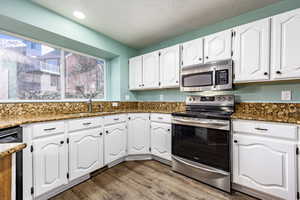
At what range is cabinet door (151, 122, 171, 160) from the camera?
2.34 metres

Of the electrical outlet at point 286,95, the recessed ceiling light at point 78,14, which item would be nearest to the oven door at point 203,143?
the electrical outlet at point 286,95

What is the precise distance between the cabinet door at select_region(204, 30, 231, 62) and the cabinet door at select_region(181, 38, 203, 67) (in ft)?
0.26

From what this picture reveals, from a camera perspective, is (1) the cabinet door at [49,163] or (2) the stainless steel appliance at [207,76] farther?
(2) the stainless steel appliance at [207,76]

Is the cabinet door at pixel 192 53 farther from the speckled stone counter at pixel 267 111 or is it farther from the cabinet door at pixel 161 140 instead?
the cabinet door at pixel 161 140

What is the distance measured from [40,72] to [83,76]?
71 centimetres

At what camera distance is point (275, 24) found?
159 cm

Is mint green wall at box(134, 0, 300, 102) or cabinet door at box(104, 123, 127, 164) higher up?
mint green wall at box(134, 0, 300, 102)

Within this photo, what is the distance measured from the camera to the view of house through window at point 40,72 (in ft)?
6.13

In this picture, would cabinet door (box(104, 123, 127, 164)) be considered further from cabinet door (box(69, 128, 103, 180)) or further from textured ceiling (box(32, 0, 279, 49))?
textured ceiling (box(32, 0, 279, 49))

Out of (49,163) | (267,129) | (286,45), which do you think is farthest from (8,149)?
(286,45)

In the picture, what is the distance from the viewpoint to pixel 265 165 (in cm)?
148

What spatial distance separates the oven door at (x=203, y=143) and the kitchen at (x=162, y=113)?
0.01 metres

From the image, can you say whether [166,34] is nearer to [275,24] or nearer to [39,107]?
[275,24]

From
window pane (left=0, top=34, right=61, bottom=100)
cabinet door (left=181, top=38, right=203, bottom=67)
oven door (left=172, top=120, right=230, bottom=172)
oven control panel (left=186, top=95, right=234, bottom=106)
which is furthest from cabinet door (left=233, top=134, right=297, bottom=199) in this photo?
window pane (left=0, top=34, right=61, bottom=100)
